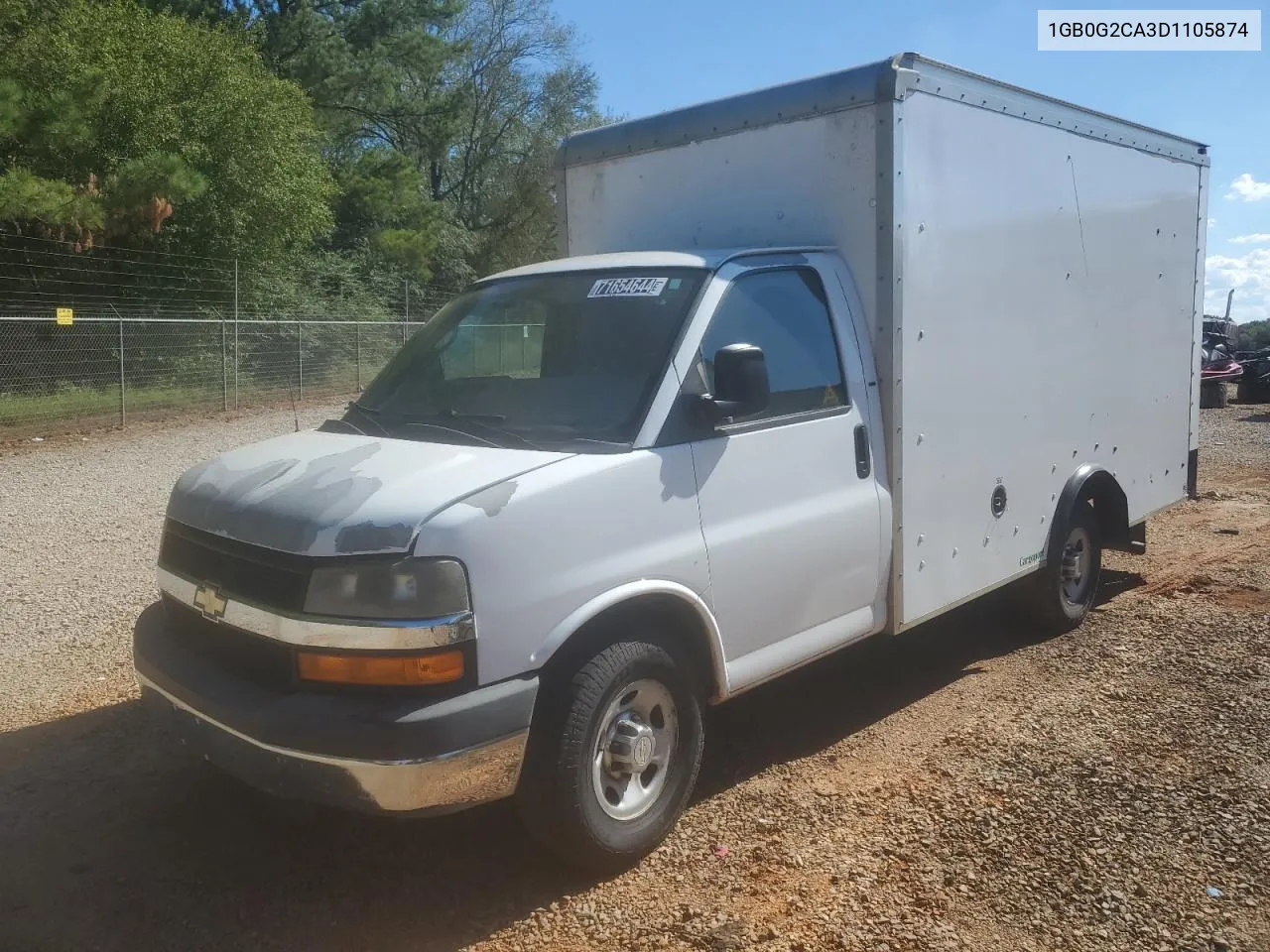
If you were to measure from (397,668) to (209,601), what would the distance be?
2.89ft

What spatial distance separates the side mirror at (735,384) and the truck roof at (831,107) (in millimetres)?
1530

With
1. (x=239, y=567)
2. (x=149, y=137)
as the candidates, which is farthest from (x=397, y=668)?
(x=149, y=137)

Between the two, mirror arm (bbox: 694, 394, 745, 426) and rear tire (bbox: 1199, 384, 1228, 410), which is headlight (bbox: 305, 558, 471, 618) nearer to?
mirror arm (bbox: 694, 394, 745, 426)

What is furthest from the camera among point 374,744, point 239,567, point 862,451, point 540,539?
point 862,451

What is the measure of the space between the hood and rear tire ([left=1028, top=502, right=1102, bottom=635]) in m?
3.67

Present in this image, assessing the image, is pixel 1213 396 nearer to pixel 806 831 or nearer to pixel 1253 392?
pixel 1253 392

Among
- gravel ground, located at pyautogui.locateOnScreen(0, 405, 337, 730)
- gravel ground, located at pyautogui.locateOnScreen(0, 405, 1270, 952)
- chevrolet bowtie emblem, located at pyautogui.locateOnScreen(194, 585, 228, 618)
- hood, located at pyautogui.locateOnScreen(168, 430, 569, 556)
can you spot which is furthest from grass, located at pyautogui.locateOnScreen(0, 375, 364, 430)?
chevrolet bowtie emblem, located at pyautogui.locateOnScreen(194, 585, 228, 618)

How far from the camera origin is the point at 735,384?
3.80 metres

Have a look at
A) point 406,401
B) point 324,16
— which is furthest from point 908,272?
point 324,16

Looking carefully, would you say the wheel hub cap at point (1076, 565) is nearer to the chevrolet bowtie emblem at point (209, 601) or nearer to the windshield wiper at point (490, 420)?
the windshield wiper at point (490, 420)

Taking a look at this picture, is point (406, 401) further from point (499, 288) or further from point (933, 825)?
point (933, 825)

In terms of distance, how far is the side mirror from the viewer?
3.80 meters

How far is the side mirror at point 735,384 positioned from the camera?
380cm

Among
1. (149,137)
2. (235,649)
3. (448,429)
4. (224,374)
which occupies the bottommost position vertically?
(235,649)
